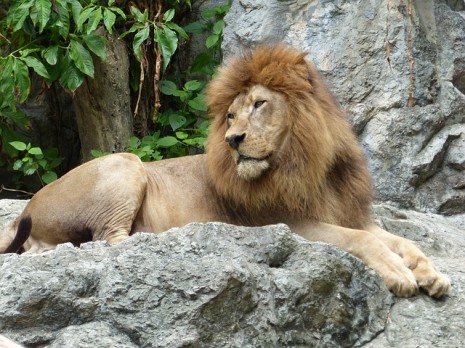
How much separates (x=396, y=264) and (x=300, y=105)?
1141 millimetres

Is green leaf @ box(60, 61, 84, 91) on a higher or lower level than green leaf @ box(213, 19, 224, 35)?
lower

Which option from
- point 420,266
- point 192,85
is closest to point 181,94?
point 192,85

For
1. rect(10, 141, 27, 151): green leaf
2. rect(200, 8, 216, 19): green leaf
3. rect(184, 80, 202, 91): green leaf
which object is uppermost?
rect(200, 8, 216, 19): green leaf

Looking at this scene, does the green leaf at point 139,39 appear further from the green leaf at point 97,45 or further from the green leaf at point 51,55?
the green leaf at point 51,55

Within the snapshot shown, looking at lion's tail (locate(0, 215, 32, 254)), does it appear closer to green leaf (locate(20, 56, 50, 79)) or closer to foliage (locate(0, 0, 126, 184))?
foliage (locate(0, 0, 126, 184))

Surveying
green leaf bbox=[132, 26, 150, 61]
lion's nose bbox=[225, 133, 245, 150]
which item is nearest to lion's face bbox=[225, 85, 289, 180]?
lion's nose bbox=[225, 133, 245, 150]

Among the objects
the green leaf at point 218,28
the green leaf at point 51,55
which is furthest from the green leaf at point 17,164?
the green leaf at point 218,28

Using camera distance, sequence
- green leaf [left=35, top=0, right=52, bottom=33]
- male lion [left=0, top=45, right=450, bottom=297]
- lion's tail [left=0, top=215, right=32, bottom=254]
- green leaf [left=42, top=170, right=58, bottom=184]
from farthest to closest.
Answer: green leaf [left=42, top=170, right=58, bottom=184] → green leaf [left=35, top=0, right=52, bottom=33] → lion's tail [left=0, top=215, right=32, bottom=254] → male lion [left=0, top=45, right=450, bottom=297]

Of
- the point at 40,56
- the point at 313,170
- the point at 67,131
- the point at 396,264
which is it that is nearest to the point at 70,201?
the point at 313,170

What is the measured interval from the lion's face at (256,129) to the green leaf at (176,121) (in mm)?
2451

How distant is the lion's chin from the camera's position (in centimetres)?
520

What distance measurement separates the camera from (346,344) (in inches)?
163

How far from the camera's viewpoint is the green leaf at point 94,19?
23.3 feet

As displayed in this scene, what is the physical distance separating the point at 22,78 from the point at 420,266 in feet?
11.6
